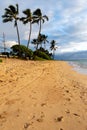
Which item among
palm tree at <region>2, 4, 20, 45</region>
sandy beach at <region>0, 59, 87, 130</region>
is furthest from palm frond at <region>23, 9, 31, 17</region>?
sandy beach at <region>0, 59, 87, 130</region>

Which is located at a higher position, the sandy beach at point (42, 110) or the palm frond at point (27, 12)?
the palm frond at point (27, 12)

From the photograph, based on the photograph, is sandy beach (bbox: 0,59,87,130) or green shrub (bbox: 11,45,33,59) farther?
green shrub (bbox: 11,45,33,59)

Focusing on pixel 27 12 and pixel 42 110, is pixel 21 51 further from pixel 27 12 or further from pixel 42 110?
pixel 42 110

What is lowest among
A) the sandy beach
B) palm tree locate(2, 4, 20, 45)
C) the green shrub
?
the sandy beach

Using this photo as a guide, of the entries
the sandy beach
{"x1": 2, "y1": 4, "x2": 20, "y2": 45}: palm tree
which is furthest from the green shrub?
the sandy beach

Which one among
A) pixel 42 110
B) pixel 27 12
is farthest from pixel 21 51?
pixel 42 110

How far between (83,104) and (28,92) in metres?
2.67

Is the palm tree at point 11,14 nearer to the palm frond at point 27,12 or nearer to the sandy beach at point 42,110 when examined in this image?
the palm frond at point 27,12

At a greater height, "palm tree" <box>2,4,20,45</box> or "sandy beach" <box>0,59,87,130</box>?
"palm tree" <box>2,4,20,45</box>

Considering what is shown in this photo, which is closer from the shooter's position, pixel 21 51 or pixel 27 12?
pixel 27 12

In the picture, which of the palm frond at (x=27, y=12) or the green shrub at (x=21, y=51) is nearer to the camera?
the palm frond at (x=27, y=12)

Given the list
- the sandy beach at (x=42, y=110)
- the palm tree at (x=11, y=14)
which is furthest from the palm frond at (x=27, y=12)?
the sandy beach at (x=42, y=110)

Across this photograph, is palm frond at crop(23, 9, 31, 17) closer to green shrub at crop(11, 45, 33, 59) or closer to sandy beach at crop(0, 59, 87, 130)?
green shrub at crop(11, 45, 33, 59)

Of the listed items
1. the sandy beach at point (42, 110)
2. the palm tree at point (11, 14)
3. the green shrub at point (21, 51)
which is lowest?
the sandy beach at point (42, 110)
